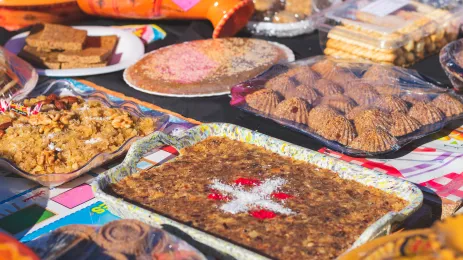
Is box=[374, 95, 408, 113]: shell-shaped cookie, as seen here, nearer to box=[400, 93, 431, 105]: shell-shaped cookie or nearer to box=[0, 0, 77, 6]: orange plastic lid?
box=[400, 93, 431, 105]: shell-shaped cookie

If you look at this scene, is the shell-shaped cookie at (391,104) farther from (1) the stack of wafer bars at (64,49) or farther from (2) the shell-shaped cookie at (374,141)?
(1) the stack of wafer bars at (64,49)

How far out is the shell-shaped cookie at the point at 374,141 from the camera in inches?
59.5

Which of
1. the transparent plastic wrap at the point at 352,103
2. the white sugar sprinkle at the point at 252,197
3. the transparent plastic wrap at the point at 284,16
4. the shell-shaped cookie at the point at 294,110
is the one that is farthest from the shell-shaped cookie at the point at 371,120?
the transparent plastic wrap at the point at 284,16

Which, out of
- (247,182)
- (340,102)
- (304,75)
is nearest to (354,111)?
(340,102)

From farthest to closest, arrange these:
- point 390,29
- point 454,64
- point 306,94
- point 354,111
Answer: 1. point 390,29
2. point 454,64
3. point 306,94
4. point 354,111

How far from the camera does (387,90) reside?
5.92 feet

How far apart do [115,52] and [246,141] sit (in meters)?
1.04

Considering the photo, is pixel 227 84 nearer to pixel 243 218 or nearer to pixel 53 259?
pixel 243 218

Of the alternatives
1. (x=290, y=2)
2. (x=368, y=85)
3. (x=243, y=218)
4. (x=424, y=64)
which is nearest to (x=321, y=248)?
(x=243, y=218)

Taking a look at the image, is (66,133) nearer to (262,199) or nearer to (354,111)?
(262,199)

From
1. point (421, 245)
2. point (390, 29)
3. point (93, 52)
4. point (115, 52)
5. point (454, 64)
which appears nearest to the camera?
point (421, 245)

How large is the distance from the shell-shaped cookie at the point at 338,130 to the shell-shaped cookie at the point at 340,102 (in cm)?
11

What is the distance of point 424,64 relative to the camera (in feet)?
7.07

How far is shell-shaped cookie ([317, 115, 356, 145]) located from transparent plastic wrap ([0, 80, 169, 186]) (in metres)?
0.42
